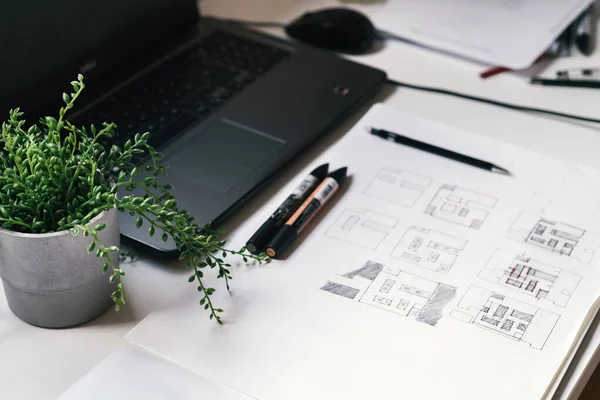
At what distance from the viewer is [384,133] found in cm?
89

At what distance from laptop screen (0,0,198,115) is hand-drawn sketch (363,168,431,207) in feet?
1.20

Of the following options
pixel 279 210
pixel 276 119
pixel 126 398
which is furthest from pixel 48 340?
pixel 276 119

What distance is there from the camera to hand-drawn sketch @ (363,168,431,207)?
81cm

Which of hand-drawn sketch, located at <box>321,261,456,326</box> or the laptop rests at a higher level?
the laptop

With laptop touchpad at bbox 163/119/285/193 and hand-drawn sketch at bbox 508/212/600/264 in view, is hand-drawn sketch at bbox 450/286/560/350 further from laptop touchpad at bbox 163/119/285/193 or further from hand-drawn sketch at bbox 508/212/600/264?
laptop touchpad at bbox 163/119/285/193

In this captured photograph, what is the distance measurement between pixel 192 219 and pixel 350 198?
196 millimetres

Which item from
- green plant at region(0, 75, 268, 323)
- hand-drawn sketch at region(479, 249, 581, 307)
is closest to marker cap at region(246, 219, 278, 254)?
green plant at region(0, 75, 268, 323)

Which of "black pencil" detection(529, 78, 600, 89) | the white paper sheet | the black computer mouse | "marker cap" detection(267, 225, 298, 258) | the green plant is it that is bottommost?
the white paper sheet

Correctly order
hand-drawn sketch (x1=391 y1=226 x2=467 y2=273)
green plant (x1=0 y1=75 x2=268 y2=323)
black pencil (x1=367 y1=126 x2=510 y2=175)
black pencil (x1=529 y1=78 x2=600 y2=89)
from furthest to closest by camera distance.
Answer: black pencil (x1=529 y1=78 x2=600 y2=89)
black pencil (x1=367 y1=126 x2=510 y2=175)
hand-drawn sketch (x1=391 y1=226 x2=467 y2=273)
green plant (x1=0 y1=75 x2=268 y2=323)

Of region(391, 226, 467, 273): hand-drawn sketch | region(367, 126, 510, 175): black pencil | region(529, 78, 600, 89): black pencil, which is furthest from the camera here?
region(529, 78, 600, 89): black pencil

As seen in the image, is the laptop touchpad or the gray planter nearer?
the gray planter

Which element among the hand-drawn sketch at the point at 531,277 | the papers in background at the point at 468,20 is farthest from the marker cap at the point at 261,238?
the papers in background at the point at 468,20

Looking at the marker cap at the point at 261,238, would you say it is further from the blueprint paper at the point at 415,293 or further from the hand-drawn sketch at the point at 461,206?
the hand-drawn sketch at the point at 461,206

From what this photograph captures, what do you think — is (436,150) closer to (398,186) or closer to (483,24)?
(398,186)
